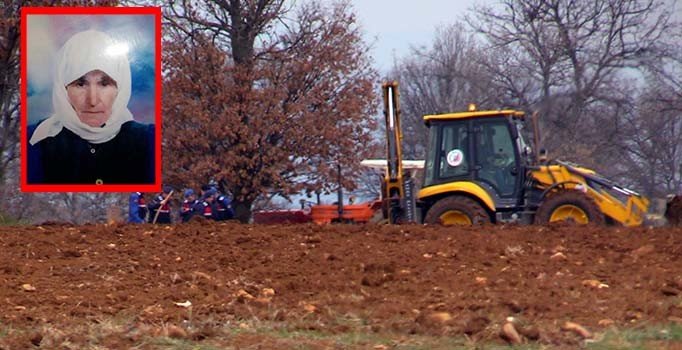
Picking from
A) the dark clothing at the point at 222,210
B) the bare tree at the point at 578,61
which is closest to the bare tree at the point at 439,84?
the bare tree at the point at 578,61

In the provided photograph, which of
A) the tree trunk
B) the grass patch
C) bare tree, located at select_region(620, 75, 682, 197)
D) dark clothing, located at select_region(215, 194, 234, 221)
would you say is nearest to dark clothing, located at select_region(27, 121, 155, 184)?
dark clothing, located at select_region(215, 194, 234, 221)

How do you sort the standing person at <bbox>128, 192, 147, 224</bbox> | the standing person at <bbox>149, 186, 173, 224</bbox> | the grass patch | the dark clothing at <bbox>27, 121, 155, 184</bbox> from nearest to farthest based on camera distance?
the grass patch, the dark clothing at <bbox>27, 121, 155, 184</bbox>, the standing person at <bbox>149, 186, 173, 224</bbox>, the standing person at <bbox>128, 192, 147, 224</bbox>

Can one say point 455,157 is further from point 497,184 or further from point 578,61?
point 578,61

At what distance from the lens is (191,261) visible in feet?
37.9

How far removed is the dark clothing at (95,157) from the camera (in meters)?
17.3

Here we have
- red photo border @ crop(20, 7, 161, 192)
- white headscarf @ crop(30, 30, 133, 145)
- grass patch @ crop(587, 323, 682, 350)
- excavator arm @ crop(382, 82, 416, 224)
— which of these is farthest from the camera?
excavator arm @ crop(382, 82, 416, 224)

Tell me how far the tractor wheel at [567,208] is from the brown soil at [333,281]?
15.5 ft

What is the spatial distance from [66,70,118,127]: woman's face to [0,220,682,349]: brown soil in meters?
3.36

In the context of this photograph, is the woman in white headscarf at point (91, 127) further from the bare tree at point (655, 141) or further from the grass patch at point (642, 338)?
the bare tree at point (655, 141)

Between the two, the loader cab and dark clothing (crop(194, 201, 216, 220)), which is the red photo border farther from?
the loader cab

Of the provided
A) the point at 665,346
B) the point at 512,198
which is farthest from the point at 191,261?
the point at 512,198

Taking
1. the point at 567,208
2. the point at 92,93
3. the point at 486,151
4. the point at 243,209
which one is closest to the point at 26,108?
the point at 92,93

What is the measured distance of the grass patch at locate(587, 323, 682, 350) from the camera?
8141 mm

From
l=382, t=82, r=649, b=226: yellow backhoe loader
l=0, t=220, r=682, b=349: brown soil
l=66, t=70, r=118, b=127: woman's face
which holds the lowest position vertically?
l=0, t=220, r=682, b=349: brown soil
